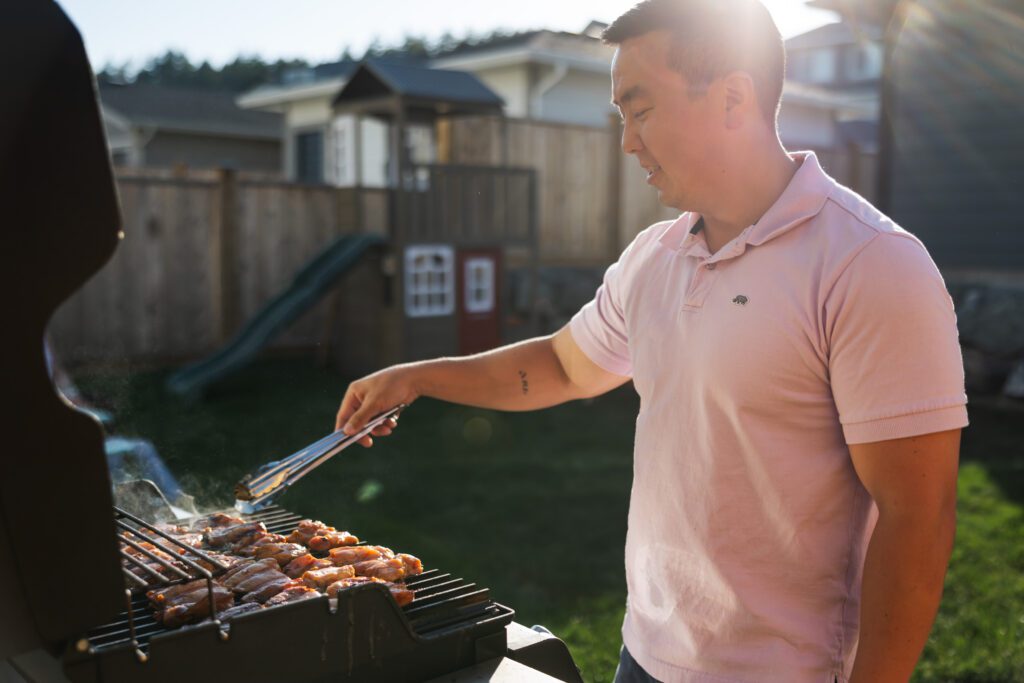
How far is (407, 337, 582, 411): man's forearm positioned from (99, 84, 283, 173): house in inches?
843

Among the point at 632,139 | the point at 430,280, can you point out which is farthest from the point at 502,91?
the point at 632,139

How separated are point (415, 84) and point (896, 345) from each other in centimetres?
925

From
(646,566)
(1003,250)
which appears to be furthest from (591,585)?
(1003,250)

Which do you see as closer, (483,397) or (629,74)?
(629,74)

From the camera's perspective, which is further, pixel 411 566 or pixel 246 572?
pixel 411 566

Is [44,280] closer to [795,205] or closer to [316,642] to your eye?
[316,642]

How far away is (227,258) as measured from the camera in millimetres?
10477

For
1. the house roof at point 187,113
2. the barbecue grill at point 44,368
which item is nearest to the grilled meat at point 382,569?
the barbecue grill at point 44,368

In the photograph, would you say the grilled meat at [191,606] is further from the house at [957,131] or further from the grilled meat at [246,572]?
the house at [957,131]

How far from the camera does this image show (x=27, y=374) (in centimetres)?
105

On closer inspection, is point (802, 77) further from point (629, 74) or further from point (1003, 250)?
point (629, 74)

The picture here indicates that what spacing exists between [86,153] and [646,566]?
3.89 feet

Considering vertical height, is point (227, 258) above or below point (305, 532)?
below

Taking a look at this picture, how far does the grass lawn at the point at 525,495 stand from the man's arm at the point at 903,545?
1703 millimetres
